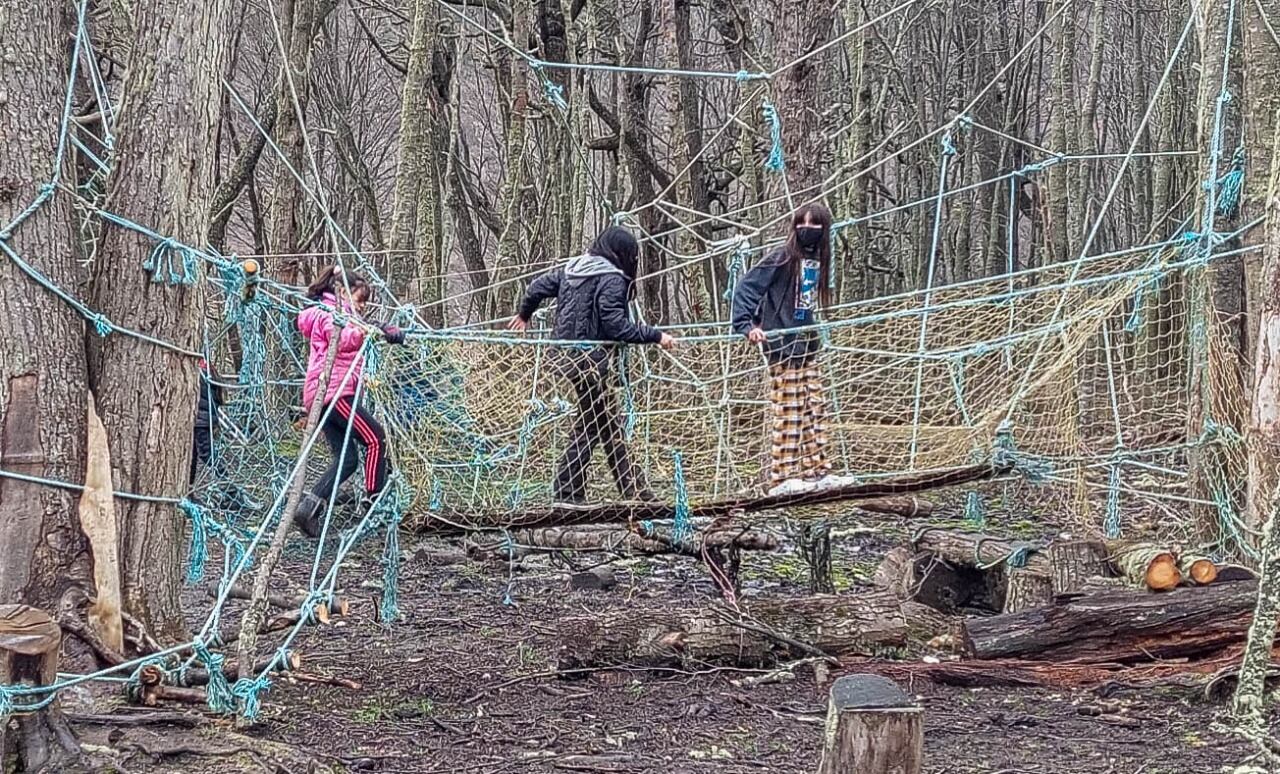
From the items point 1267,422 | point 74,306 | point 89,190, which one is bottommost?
point 1267,422

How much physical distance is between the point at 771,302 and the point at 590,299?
0.74 m

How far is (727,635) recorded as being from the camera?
4590 mm

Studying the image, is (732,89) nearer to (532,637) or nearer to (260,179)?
(260,179)

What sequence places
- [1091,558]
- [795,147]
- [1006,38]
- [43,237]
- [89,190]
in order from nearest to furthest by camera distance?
1. [43,237]
2. [89,190]
3. [1091,558]
4. [795,147]
5. [1006,38]

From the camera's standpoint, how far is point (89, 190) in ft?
12.6

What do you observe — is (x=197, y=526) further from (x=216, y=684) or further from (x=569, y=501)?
(x=569, y=501)

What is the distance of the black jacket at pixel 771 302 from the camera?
5301 mm

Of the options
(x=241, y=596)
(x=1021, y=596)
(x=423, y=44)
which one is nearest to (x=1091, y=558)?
(x=1021, y=596)

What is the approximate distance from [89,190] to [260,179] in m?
12.9

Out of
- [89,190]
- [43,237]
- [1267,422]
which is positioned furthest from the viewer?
[1267,422]

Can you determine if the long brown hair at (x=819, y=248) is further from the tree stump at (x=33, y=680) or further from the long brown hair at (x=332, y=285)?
the tree stump at (x=33, y=680)

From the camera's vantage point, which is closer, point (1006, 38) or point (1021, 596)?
point (1021, 596)

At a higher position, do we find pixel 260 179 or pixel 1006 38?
pixel 1006 38

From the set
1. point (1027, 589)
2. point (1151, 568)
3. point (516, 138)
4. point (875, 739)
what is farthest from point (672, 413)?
point (516, 138)
